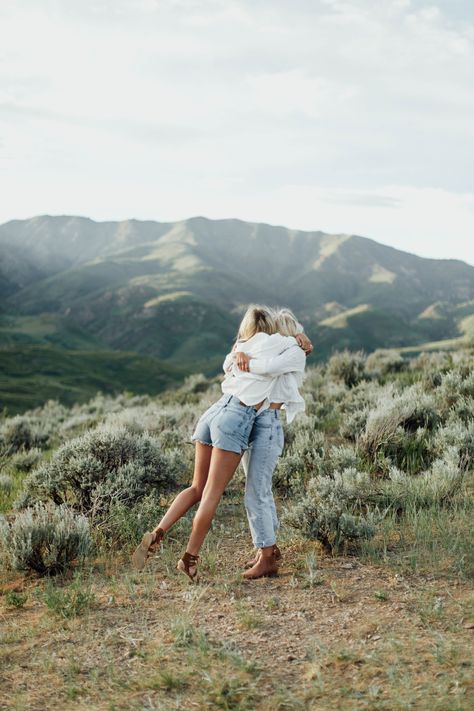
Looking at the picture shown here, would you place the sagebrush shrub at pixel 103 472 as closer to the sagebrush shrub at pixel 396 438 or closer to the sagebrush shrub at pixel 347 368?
the sagebrush shrub at pixel 396 438

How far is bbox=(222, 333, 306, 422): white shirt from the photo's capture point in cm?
478

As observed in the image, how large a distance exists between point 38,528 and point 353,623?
2822mm

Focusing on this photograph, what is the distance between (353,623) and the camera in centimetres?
402

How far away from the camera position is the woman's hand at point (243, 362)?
15.9 ft

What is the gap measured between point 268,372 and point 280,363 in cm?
12

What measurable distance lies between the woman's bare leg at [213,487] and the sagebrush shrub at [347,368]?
378 inches

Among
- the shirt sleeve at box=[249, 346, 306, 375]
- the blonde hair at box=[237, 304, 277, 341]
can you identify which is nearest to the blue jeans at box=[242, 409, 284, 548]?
the shirt sleeve at box=[249, 346, 306, 375]

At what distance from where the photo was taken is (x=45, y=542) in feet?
17.6

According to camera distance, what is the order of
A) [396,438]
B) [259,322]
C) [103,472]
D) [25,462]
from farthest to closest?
[25,462], [396,438], [103,472], [259,322]

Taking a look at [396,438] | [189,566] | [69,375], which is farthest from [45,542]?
[69,375]

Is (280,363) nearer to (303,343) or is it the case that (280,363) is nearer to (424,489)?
(303,343)

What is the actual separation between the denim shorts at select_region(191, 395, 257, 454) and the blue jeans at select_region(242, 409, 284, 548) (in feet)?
0.31

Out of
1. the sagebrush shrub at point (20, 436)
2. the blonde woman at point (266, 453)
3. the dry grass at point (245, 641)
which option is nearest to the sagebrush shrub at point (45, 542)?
the dry grass at point (245, 641)

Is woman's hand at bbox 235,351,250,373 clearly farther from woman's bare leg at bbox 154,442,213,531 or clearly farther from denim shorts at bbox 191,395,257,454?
woman's bare leg at bbox 154,442,213,531
